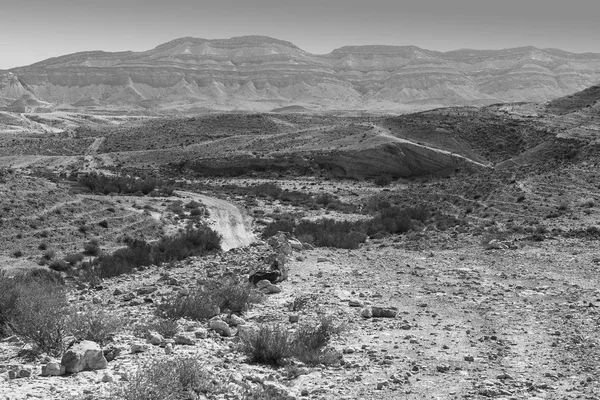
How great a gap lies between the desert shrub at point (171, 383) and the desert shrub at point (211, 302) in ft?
10.7

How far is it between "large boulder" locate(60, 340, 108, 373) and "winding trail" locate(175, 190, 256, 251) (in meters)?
15.9

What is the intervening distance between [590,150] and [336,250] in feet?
85.2

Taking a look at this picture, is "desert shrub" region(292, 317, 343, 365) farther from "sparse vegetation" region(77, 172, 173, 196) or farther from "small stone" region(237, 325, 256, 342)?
"sparse vegetation" region(77, 172, 173, 196)

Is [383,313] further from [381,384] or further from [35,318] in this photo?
[35,318]

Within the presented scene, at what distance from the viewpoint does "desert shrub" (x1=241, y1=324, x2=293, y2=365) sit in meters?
8.63

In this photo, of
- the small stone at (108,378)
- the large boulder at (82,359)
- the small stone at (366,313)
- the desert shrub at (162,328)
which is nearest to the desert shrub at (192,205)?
the small stone at (366,313)

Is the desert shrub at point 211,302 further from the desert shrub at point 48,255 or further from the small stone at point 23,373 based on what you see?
the desert shrub at point 48,255

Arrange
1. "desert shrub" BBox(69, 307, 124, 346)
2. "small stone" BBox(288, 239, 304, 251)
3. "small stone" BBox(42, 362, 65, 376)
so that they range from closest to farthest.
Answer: "small stone" BBox(42, 362, 65, 376), "desert shrub" BBox(69, 307, 124, 346), "small stone" BBox(288, 239, 304, 251)

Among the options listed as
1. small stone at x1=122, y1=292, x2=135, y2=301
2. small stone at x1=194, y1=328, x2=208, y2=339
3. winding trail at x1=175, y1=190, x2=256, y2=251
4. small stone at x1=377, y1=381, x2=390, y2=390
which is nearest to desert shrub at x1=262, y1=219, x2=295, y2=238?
winding trail at x1=175, y1=190, x2=256, y2=251

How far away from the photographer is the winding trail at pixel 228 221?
26.2 meters

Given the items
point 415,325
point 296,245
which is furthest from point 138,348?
point 296,245

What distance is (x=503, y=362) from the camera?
9031 millimetres

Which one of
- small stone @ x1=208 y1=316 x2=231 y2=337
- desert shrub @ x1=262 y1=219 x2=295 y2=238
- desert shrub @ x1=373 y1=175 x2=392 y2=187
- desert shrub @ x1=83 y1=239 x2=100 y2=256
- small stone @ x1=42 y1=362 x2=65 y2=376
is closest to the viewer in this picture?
small stone @ x1=42 y1=362 x2=65 y2=376

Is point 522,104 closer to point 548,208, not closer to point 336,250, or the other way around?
point 548,208
